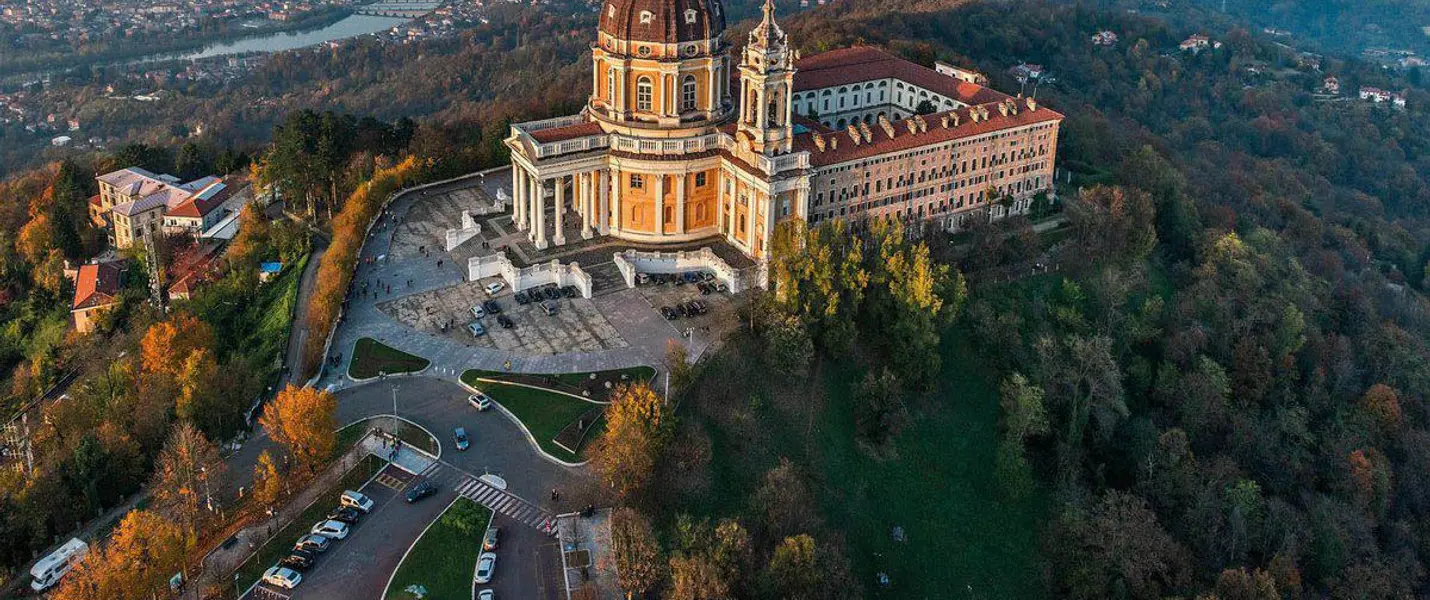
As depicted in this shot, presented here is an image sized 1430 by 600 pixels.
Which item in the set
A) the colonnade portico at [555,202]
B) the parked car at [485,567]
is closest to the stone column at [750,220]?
the colonnade portico at [555,202]

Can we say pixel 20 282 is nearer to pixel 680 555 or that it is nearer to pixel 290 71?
pixel 680 555

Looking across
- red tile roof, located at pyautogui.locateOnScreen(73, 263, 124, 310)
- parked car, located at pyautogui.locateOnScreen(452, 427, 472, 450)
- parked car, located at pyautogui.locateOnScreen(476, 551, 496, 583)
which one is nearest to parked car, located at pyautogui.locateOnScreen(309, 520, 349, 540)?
parked car, located at pyautogui.locateOnScreen(476, 551, 496, 583)

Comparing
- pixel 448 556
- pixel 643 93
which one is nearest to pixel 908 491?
pixel 448 556

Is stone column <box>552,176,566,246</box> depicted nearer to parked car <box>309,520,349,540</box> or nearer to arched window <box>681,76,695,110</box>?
arched window <box>681,76,695,110</box>

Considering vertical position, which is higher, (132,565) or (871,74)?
→ (871,74)

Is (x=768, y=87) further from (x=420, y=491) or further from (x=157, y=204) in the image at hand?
(x=157, y=204)

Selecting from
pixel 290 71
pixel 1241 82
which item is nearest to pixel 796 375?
pixel 1241 82

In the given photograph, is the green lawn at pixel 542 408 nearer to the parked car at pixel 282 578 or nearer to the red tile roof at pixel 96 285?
the parked car at pixel 282 578
